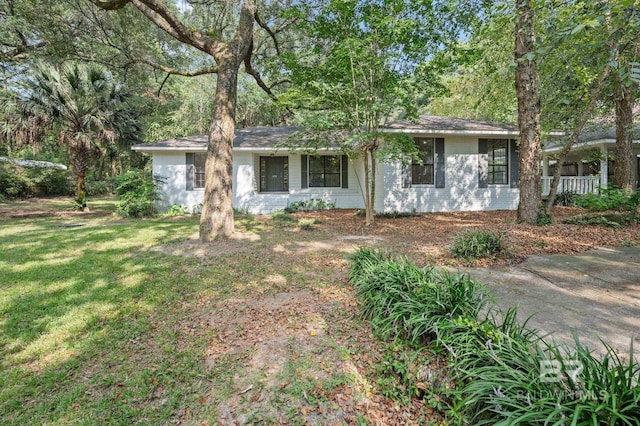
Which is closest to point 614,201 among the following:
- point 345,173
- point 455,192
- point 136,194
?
point 455,192

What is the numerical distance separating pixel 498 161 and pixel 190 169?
40.3ft

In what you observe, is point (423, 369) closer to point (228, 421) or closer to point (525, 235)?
point (228, 421)

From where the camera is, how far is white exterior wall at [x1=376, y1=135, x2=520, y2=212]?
11.7 m

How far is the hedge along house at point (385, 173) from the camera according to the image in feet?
38.4

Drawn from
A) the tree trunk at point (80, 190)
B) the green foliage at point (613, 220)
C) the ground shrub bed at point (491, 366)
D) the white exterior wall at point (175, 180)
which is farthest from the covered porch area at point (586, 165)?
the tree trunk at point (80, 190)

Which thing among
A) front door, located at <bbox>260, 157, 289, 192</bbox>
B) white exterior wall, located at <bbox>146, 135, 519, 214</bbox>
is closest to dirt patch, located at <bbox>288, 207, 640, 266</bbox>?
white exterior wall, located at <bbox>146, 135, 519, 214</bbox>

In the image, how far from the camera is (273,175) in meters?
13.9

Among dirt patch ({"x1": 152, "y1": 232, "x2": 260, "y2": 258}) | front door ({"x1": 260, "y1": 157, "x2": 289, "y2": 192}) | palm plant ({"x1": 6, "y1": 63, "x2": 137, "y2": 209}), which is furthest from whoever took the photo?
front door ({"x1": 260, "y1": 157, "x2": 289, "y2": 192})

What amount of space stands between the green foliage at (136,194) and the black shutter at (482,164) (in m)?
12.4

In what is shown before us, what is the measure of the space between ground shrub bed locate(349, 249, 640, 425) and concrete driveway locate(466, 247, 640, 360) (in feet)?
1.25

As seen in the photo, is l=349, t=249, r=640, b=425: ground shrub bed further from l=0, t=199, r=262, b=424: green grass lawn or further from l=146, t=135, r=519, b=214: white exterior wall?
l=146, t=135, r=519, b=214: white exterior wall

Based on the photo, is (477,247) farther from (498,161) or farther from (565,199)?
(565,199)

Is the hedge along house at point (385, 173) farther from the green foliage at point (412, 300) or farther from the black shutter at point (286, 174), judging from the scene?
the green foliage at point (412, 300)

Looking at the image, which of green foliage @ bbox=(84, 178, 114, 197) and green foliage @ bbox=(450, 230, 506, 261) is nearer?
green foliage @ bbox=(450, 230, 506, 261)
